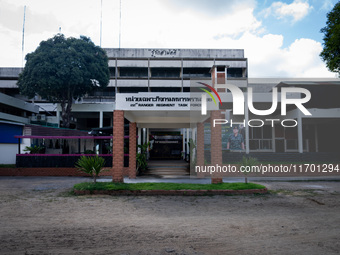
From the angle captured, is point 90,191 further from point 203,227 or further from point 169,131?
point 169,131

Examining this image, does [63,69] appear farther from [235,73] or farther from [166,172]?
[235,73]

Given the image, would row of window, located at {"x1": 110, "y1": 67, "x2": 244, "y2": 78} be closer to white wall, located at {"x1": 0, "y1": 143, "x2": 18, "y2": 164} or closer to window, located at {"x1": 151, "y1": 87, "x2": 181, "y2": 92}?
window, located at {"x1": 151, "y1": 87, "x2": 181, "y2": 92}

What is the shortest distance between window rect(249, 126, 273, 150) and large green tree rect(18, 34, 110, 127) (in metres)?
17.1

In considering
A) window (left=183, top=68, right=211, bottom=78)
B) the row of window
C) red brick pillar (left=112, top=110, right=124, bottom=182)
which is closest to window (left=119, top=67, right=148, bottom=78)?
the row of window

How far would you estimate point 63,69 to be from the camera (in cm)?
2606

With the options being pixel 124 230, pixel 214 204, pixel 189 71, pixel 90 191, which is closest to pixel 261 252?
pixel 124 230

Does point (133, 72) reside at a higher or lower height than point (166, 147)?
higher

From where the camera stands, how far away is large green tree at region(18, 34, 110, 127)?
26.1m

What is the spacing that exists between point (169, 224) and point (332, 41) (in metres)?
19.9

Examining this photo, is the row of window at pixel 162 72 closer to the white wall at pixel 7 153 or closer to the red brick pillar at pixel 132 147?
the white wall at pixel 7 153

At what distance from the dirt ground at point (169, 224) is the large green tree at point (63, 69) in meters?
18.6

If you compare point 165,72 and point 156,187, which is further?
point 165,72

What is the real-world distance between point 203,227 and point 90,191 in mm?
5627

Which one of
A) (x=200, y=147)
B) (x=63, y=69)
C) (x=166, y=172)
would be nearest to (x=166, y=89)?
(x=63, y=69)
